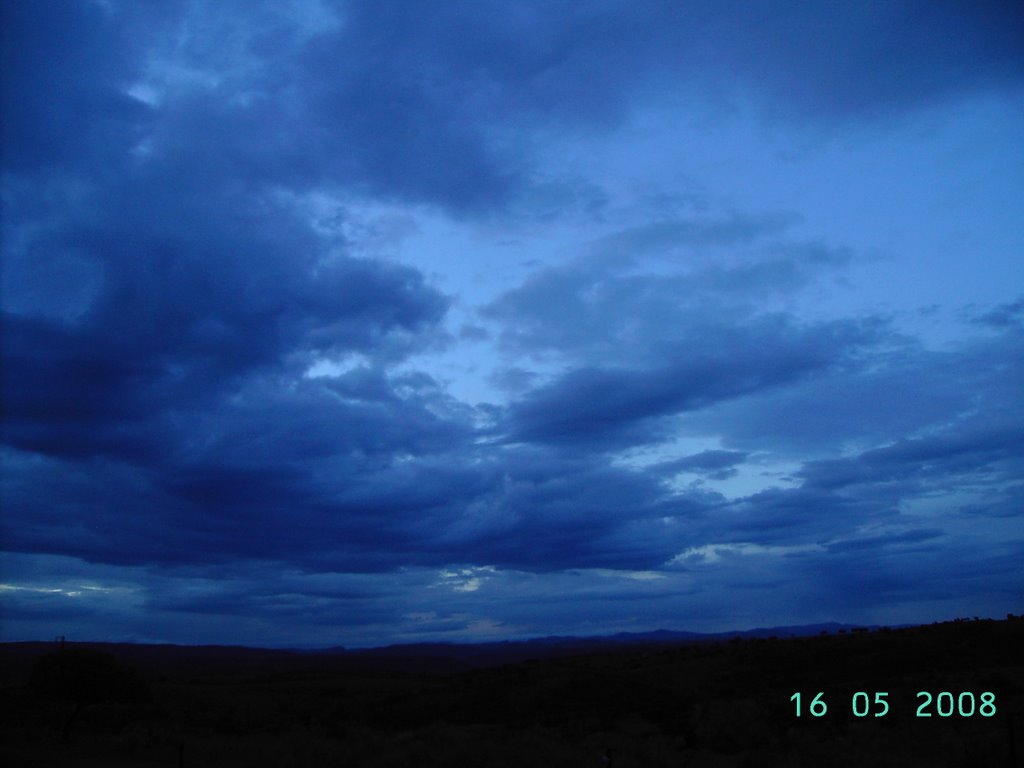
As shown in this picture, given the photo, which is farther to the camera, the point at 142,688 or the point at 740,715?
the point at 142,688

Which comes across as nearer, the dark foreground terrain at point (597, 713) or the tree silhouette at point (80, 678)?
the dark foreground terrain at point (597, 713)

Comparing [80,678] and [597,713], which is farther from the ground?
[80,678]

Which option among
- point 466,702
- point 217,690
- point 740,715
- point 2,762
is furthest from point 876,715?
point 217,690

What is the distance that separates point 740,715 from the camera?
114 ft

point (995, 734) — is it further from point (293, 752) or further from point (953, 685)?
point (293, 752)

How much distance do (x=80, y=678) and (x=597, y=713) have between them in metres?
29.7

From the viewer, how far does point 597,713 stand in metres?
46.6

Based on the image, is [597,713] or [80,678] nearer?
[597,713]

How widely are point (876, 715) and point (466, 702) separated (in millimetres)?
28516

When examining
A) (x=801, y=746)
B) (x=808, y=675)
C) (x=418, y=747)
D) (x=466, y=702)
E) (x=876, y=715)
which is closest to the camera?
(x=801, y=746)

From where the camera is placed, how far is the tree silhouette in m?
46.8

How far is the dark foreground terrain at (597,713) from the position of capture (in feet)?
93.2

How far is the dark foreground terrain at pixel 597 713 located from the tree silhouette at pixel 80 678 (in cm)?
11

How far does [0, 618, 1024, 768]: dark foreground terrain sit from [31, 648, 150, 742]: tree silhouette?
0.35 ft
